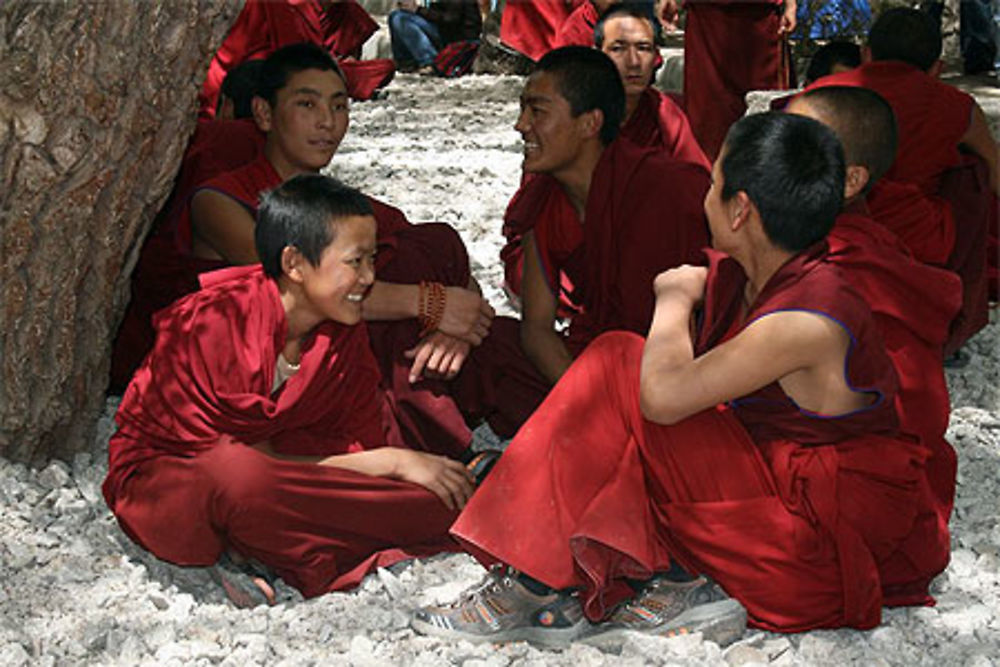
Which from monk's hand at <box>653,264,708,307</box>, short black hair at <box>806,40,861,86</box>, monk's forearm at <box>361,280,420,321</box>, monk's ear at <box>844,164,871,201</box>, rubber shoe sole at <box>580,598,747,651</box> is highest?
monk's ear at <box>844,164,871,201</box>

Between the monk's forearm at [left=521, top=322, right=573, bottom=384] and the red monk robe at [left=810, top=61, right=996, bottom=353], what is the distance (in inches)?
43.9

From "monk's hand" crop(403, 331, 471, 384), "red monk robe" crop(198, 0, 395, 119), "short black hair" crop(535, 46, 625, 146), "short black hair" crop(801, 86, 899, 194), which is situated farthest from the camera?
"red monk robe" crop(198, 0, 395, 119)

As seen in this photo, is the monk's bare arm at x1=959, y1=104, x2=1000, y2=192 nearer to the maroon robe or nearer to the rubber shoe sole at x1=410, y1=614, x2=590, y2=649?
the maroon robe

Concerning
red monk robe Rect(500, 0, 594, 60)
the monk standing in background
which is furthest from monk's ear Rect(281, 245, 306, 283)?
red monk robe Rect(500, 0, 594, 60)

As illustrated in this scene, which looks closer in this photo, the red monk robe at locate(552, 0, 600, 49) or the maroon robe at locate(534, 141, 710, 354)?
the maroon robe at locate(534, 141, 710, 354)

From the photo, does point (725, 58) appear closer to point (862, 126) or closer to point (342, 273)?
point (862, 126)

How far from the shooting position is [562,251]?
3412 mm

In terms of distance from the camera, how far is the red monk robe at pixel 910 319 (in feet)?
8.39

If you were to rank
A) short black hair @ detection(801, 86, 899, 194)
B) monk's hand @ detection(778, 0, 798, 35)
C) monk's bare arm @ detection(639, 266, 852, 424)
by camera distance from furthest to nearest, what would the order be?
monk's hand @ detection(778, 0, 798, 35) < short black hair @ detection(801, 86, 899, 194) < monk's bare arm @ detection(639, 266, 852, 424)

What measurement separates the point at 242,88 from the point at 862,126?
2.22 meters

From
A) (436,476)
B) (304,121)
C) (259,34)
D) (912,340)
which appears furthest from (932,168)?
(259,34)

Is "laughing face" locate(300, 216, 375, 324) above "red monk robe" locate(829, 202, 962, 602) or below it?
above

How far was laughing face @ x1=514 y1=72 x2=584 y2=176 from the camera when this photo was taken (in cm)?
338

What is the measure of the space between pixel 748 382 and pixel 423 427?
1.07 m
